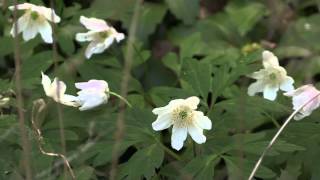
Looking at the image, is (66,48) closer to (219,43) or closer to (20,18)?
(20,18)

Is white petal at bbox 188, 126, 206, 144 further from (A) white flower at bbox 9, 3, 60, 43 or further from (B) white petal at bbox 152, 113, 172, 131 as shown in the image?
(A) white flower at bbox 9, 3, 60, 43

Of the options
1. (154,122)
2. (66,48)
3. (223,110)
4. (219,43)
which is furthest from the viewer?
(219,43)

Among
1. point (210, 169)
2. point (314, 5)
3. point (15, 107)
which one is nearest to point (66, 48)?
point (15, 107)

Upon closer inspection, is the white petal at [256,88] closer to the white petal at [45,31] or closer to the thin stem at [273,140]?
the thin stem at [273,140]

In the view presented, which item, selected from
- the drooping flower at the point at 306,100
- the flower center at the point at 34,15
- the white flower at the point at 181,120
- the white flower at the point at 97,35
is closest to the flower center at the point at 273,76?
the drooping flower at the point at 306,100

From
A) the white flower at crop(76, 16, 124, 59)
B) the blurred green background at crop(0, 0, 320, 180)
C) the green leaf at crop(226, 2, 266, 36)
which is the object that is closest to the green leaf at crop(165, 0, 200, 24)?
the blurred green background at crop(0, 0, 320, 180)

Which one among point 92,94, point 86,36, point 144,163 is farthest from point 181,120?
point 86,36
